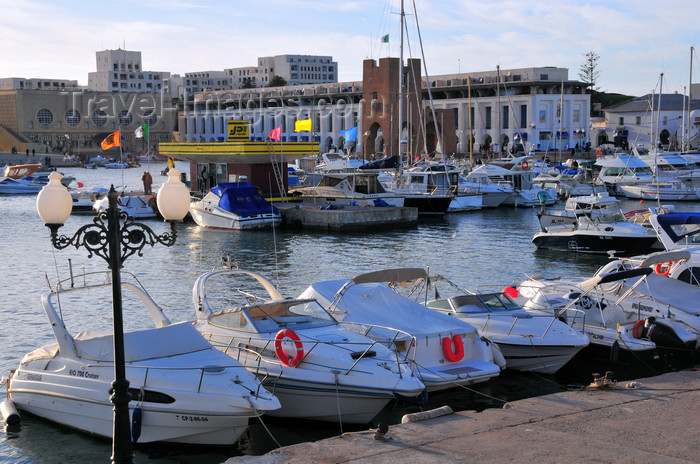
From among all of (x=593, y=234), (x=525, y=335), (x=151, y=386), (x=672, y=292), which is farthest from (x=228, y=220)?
(x=151, y=386)

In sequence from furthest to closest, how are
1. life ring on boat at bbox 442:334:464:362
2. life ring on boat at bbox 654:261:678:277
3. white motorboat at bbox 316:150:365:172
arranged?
white motorboat at bbox 316:150:365:172 < life ring on boat at bbox 654:261:678:277 < life ring on boat at bbox 442:334:464:362

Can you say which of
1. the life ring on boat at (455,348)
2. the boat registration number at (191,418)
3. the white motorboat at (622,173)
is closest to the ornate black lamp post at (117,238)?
the boat registration number at (191,418)

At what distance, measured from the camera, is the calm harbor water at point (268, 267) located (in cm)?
1262

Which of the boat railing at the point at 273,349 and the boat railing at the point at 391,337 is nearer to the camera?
the boat railing at the point at 273,349

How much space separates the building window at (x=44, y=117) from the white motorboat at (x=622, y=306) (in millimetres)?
152308

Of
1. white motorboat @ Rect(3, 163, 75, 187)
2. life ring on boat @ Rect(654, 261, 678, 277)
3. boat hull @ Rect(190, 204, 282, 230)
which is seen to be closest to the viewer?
life ring on boat @ Rect(654, 261, 678, 277)

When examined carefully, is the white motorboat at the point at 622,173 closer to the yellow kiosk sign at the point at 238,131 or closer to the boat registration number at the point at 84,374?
the yellow kiosk sign at the point at 238,131

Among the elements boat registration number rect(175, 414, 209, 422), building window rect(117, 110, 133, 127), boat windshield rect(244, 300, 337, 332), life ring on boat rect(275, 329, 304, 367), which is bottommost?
boat registration number rect(175, 414, 209, 422)

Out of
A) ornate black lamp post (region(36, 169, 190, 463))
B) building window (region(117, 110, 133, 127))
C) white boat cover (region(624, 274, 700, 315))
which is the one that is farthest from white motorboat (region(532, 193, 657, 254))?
building window (region(117, 110, 133, 127))

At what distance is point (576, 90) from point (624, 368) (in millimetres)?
94541

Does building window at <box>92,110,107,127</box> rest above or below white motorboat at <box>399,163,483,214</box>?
above

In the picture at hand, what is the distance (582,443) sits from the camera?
10.3 meters

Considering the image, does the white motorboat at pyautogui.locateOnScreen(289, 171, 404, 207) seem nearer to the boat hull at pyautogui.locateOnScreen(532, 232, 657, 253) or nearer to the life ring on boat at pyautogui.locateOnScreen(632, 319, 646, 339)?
the boat hull at pyautogui.locateOnScreen(532, 232, 657, 253)

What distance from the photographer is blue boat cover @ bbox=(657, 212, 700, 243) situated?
24.2 m
